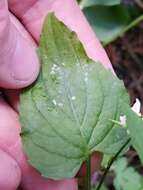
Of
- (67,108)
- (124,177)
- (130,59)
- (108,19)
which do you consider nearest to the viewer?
(67,108)

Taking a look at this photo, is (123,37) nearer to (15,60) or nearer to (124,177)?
(124,177)

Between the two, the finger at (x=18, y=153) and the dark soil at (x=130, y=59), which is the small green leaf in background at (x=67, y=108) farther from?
the dark soil at (x=130, y=59)

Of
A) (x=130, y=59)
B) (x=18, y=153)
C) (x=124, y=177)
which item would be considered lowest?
(x=130, y=59)

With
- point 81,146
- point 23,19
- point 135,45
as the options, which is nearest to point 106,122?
point 81,146

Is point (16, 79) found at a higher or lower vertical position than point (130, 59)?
higher

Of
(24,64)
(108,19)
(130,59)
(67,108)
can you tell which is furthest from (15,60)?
(130,59)

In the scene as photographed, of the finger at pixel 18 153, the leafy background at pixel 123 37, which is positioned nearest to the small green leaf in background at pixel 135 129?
the finger at pixel 18 153

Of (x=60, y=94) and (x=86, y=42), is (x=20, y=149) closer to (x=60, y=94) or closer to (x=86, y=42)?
(x=60, y=94)
